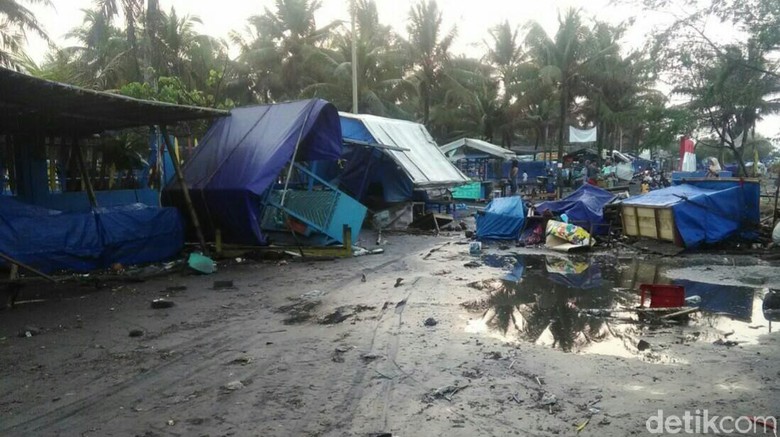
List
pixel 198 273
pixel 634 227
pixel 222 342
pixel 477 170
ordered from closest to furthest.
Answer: pixel 222 342, pixel 198 273, pixel 634 227, pixel 477 170

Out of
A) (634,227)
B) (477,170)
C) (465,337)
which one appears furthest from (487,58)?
(465,337)

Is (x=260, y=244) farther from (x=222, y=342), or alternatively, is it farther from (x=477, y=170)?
(x=477, y=170)

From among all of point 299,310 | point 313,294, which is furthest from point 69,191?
point 299,310

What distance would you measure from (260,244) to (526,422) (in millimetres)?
8169

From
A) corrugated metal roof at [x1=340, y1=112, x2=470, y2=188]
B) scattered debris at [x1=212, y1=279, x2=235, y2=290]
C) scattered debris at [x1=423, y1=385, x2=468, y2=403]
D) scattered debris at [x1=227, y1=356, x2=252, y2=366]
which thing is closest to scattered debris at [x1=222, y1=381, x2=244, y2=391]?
scattered debris at [x1=227, y1=356, x2=252, y2=366]

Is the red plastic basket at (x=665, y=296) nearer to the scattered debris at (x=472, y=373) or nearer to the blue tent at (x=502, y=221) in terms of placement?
the scattered debris at (x=472, y=373)

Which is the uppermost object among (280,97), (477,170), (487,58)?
(487,58)

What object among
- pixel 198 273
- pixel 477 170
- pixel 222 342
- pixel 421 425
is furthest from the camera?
pixel 477 170

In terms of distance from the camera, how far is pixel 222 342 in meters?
5.60

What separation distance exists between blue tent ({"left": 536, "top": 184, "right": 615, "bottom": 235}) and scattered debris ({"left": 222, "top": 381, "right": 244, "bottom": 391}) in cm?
1009

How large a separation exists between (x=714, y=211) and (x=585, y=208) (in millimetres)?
2674

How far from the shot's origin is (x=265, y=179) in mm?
10453

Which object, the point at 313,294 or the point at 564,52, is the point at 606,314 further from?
the point at 564,52

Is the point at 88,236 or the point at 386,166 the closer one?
the point at 88,236
